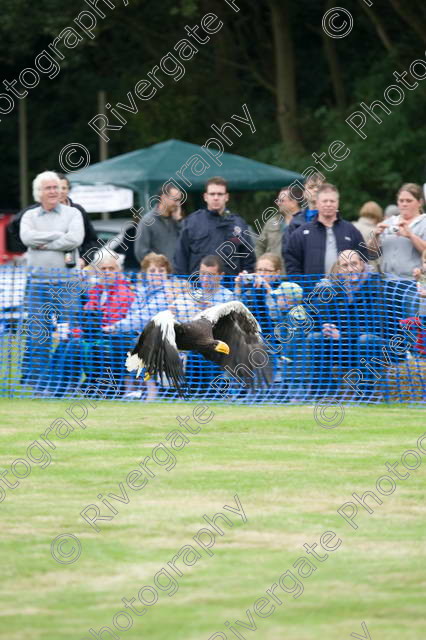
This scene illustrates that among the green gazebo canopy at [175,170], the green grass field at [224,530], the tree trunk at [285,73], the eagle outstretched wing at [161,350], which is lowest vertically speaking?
the green grass field at [224,530]

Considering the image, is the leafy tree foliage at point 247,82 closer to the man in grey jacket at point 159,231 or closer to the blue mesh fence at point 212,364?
the man in grey jacket at point 159,231

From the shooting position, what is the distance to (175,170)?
20531mm

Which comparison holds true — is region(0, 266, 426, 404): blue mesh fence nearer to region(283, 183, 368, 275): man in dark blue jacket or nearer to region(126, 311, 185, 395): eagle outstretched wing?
region(283, 183, 368, 275): man in dark blue jacket

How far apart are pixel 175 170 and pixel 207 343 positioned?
35.3 ft

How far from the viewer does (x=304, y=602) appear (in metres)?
5.39

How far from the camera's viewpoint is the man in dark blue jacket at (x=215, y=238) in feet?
40.3

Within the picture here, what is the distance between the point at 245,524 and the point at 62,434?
3.24 m

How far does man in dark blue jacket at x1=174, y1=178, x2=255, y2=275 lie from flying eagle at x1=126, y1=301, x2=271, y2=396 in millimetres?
1597

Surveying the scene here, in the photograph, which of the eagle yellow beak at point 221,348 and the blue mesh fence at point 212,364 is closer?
the eagle yellow beak at point 221,348

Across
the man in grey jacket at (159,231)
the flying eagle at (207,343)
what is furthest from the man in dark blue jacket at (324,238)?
the man in grey jacket at (159,231)

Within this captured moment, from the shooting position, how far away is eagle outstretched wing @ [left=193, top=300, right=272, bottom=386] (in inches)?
411

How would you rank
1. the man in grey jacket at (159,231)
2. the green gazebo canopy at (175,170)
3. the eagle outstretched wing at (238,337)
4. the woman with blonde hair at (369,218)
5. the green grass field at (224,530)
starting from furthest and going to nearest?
the green gazebo canopy at (175,170), the man in grey jacket at (159,231), the woman with blonde hair at (369,218), the eagle outstretched wing at (238,337), the green grass field at (224,530)

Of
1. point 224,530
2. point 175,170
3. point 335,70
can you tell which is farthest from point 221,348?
point 335,70

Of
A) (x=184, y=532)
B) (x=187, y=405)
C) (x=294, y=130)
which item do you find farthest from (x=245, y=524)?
(x=294, y=130)
